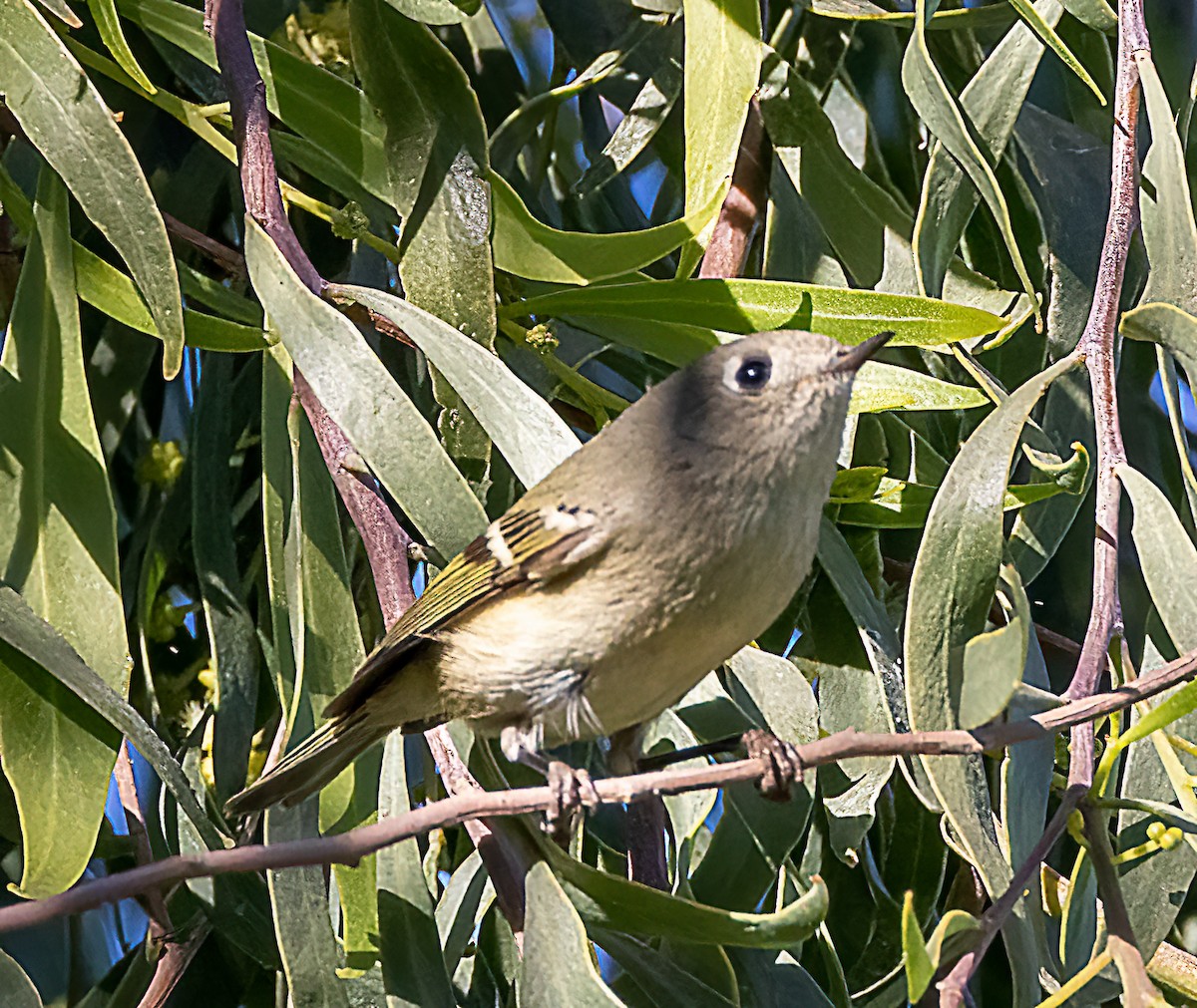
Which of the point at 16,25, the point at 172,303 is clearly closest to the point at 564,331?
the point at 172,303

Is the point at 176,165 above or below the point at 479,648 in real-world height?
above

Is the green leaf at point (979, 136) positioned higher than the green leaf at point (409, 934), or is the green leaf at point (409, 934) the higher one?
the green leaf at point (979, 136)

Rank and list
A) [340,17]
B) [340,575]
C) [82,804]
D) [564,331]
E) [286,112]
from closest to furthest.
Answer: [82,804]
[340,575]
[286,112]
[564,331]
[340,17]

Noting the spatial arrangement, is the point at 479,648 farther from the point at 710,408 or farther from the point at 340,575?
the point at 710,408

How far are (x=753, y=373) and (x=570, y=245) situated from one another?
1.13ft

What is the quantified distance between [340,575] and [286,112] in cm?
65

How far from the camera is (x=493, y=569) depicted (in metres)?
1.89

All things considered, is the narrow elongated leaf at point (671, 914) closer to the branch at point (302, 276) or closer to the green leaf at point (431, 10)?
the branch at point (302, 276)

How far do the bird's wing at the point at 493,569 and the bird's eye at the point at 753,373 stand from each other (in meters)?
0.23

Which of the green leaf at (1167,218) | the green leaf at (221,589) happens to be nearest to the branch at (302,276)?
the green leaf at (221,589)

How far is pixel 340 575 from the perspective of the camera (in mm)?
1969

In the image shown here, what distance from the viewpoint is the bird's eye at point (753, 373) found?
71.8 inches

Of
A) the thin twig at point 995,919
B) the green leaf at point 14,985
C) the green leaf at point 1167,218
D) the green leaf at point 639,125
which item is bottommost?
the thin twig at point 995,919

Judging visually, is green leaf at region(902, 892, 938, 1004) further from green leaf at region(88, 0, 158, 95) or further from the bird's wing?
green leaf at region(88, 0, 158, 95)
